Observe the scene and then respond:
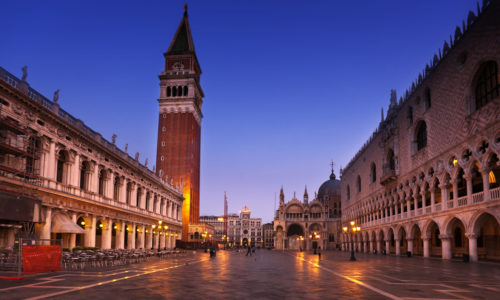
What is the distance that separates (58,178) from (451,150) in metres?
35.0

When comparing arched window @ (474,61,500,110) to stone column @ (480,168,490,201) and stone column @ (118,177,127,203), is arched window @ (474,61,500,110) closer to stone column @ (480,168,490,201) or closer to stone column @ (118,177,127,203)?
stone column @ (480,168,490,201)

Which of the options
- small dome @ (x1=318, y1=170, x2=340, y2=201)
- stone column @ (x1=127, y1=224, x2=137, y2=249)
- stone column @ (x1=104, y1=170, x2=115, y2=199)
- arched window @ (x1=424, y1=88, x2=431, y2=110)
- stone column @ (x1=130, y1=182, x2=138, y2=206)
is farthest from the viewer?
small dome @ (x1=318, y1=170, x2=340, y2=201)

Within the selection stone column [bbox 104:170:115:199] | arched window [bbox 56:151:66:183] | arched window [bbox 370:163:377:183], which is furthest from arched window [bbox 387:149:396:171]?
arched window [bbox 56:151:66:183]

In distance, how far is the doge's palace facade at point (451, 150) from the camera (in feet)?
104

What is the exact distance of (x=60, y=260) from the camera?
865 inches

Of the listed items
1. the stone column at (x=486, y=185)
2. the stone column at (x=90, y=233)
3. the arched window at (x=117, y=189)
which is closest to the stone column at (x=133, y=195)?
the arched window at (x=117, y=189)

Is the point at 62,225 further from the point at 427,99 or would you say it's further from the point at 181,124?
the point at 181,124

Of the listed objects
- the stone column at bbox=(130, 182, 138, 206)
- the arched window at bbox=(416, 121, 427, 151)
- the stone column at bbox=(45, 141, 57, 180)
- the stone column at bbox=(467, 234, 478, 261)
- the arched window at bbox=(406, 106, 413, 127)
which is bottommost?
the stone column at bbox=(467, 234, 478, 261)

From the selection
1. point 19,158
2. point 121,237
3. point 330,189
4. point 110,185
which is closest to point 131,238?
point 121,237

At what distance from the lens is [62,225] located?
3291 cm

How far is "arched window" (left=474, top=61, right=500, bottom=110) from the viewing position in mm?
31714

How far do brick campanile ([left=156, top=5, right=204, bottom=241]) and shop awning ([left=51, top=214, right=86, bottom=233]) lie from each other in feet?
179

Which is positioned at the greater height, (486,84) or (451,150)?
(486,84)

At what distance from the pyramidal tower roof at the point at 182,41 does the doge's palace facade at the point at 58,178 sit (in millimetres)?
54587
